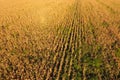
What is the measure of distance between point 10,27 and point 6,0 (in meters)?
17.5

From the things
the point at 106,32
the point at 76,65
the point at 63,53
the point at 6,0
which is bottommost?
the point at 76,65

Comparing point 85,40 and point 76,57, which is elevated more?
point 85,40

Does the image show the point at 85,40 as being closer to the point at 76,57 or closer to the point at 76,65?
the point at 76,57

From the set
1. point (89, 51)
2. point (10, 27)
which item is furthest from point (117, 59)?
point (10, 27)

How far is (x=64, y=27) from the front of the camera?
50.4ft

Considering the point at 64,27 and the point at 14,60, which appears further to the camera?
the point at 64,27

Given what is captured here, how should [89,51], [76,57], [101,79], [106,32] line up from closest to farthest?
[101,79]
[76,57]
[89,51]
[106,32]

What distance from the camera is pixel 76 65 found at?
948 centimetres

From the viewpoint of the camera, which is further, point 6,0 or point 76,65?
point 6,0

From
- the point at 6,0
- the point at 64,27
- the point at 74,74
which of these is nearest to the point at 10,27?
the point at 64,27

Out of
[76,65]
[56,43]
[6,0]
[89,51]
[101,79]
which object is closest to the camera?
[101,79]

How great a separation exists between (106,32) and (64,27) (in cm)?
332

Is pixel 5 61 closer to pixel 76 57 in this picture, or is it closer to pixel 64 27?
pixel 76 57

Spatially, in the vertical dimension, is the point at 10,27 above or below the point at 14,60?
above
